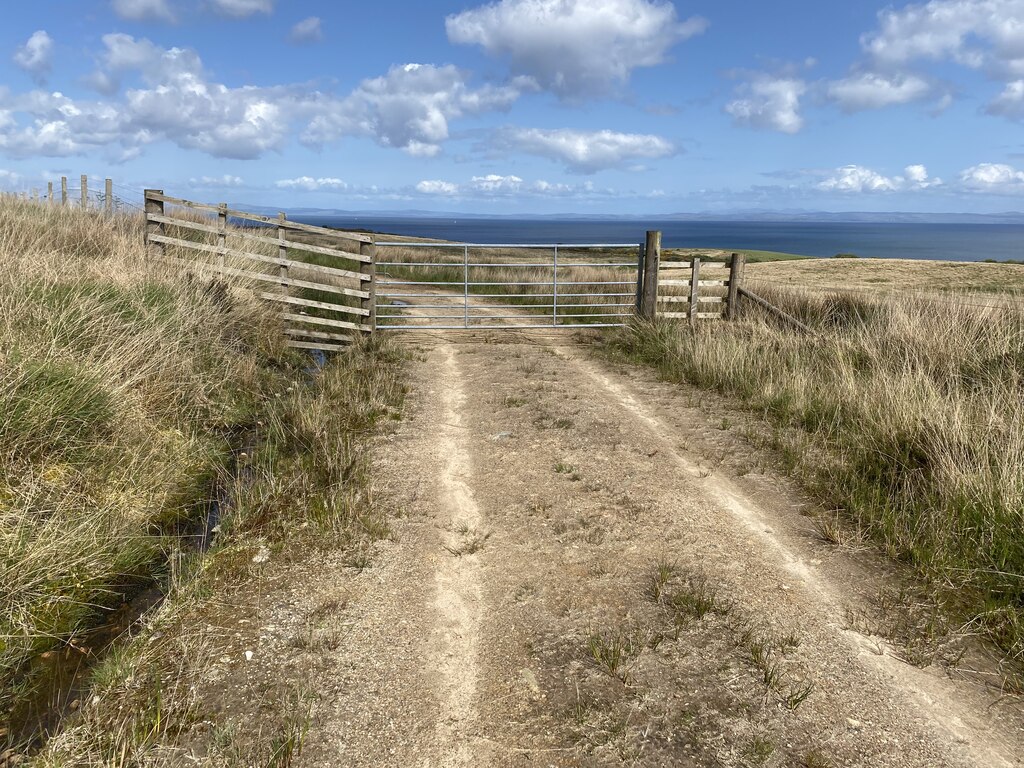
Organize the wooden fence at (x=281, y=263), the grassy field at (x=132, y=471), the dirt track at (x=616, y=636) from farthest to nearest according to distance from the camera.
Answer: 1. the wooden fence at (x=281, y=263)
2. the grassy field at (x=132, y=471)
3. the dirt track at (x=616, y=636)

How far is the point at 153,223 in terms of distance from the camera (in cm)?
1217

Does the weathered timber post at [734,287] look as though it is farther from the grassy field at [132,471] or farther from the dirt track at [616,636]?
the dirt track at [616,636]

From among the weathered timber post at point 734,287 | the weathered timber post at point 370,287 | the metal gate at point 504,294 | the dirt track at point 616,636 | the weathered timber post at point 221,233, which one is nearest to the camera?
the dirt track at point 616,636

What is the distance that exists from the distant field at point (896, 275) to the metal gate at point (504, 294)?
6995mm

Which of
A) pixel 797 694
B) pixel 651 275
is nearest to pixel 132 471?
pixel 797 694

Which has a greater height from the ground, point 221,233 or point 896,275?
point 896,275

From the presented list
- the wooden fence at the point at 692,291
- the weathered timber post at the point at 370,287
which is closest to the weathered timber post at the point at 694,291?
the wooden fence at the point at 692,291

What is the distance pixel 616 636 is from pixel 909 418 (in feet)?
14.0

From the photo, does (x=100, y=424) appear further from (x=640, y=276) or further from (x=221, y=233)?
(x=640, y=276)

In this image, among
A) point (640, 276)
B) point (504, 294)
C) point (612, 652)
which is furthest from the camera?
point (504, 294)

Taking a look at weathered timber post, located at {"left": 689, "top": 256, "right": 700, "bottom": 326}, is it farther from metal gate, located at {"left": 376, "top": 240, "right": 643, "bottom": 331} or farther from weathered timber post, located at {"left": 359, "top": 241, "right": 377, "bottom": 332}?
weathered timber post, located at {"left": 359, "top": 241, "right": 377, "bottom": 332}

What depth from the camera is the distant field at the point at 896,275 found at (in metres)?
22.4

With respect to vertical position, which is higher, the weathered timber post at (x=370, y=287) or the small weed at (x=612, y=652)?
the weathered timber post at (x=370, y=287)

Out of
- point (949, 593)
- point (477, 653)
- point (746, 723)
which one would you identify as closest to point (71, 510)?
point (477, 653)
